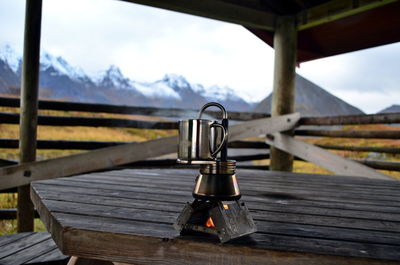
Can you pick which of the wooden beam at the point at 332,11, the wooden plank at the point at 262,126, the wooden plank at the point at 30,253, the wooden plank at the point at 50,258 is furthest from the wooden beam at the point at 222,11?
the wooden plank at the point at 50,258

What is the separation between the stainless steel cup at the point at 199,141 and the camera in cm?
81

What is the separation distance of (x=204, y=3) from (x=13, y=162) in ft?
9.17

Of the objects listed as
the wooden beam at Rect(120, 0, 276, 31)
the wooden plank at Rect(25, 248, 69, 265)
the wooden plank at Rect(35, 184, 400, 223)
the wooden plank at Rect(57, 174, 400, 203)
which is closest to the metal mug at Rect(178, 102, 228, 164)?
the wooden plank at Rect(35, 184, 400, 223)

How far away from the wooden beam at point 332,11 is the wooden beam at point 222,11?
1.30ft

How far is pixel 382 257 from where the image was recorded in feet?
2.43

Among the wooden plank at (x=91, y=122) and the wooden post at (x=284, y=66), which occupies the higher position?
the wooden post at (x=284, y=66)

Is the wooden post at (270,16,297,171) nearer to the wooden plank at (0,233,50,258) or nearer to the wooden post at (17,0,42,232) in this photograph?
the wooden post at (17,0,42,232)

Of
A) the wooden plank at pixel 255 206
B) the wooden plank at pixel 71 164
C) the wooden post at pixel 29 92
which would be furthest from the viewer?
the wooden post at pixel 29 92

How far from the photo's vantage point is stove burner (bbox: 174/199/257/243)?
0.80 m

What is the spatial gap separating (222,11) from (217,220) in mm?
3526

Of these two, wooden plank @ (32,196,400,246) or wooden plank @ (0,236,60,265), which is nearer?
wooden plank @ (32,196,400,246)

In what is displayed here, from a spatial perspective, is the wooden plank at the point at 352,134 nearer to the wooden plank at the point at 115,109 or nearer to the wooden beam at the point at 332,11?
the wooden plank at the point at 115,109

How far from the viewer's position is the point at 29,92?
10.1 ft

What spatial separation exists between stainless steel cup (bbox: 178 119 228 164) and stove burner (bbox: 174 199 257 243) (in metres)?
0.13
